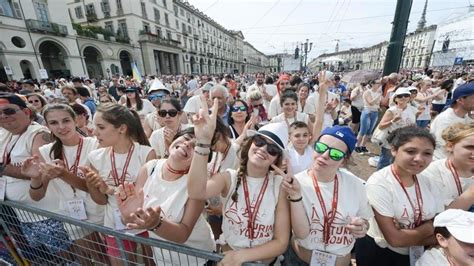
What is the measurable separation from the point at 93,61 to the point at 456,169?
123ft

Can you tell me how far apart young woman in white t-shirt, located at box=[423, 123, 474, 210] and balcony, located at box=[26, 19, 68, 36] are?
102 ft

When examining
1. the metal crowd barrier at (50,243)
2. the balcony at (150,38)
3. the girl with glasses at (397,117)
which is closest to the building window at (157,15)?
the balcony at (150,38)

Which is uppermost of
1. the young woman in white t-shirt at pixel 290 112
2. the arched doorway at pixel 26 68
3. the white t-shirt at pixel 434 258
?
the arched doorway at pixel 26 68

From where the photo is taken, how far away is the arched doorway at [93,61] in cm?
2894

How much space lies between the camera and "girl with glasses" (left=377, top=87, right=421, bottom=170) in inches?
156

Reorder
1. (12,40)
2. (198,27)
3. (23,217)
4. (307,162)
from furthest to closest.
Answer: (198,27) → (12,40) → (307,162) → (23,217)

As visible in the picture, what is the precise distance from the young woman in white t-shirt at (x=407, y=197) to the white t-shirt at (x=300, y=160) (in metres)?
0.87

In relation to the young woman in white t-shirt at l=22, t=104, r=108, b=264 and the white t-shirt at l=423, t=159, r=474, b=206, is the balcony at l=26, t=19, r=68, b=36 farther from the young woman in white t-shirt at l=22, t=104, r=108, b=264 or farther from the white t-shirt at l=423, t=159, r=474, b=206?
the white t-shirt at l=423, t=159, r=474, b=206

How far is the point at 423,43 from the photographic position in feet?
227

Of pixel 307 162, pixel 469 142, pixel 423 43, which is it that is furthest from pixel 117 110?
pixel 423 43

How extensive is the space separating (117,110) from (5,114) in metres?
A: 1.19

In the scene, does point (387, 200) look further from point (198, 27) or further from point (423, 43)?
point (423, 43)

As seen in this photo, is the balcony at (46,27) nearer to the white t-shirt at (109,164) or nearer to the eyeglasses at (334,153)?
the white t-shirt at (109,164)

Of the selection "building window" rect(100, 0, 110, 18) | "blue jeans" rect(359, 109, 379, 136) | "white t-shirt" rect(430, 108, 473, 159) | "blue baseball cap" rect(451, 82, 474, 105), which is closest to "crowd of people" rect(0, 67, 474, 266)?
"white t-shirt" rect(430, 108, 473, 159)
